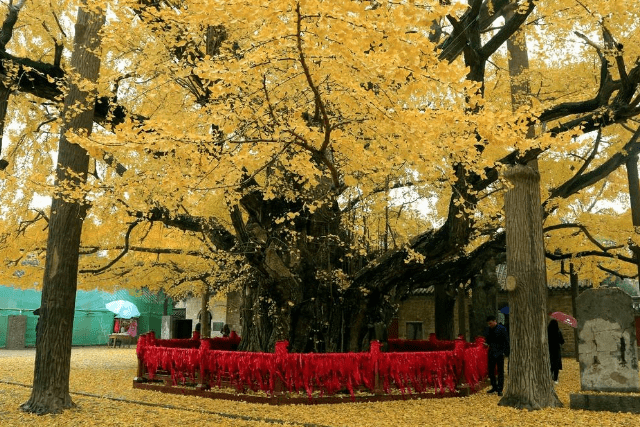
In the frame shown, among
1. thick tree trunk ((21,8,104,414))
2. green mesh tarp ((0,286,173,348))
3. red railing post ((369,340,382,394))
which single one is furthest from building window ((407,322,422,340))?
thick tree trunk ((21,8,104,414))

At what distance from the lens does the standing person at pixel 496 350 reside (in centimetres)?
1007

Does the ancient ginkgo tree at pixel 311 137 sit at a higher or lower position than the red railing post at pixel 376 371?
higher

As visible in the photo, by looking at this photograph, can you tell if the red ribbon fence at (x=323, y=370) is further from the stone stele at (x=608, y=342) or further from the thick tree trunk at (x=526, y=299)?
the stone stele at (x=608, y=342)

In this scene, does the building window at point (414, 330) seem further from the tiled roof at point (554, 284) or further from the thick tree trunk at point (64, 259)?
the thick tree trunk at point (64, 259)

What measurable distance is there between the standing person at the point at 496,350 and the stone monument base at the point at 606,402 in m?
1.94

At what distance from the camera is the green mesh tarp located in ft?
85.9

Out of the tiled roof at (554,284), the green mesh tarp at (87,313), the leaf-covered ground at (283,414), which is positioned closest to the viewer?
the leaf-covered ground at (283,414)

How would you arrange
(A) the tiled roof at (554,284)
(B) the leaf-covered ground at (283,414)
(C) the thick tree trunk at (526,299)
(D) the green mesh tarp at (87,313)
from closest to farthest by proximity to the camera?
(B) the leaf-covered ground at (283,414) < (C) the thick tree trunk at (526,299) < (A) the tiled roof at (554,284) < (D) the green mesh tarp at (87,313)

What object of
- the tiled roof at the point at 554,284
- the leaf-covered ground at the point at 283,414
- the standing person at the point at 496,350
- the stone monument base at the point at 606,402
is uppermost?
the tiled roof at the point at 554,284

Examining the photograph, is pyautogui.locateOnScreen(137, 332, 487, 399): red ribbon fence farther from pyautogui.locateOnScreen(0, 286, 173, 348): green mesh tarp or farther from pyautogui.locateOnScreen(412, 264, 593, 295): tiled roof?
pyautogui.locateOnScreen(0, 286, 173, 348): green mesh tarp

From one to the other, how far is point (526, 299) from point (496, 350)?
2.20 m

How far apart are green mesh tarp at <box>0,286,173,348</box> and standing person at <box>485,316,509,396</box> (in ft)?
67.5

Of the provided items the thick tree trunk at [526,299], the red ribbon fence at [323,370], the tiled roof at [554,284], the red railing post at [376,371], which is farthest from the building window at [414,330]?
the thick tree trunk at [526,299]

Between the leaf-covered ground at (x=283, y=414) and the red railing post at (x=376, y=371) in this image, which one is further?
the red railing post at (x=376, y=371)
